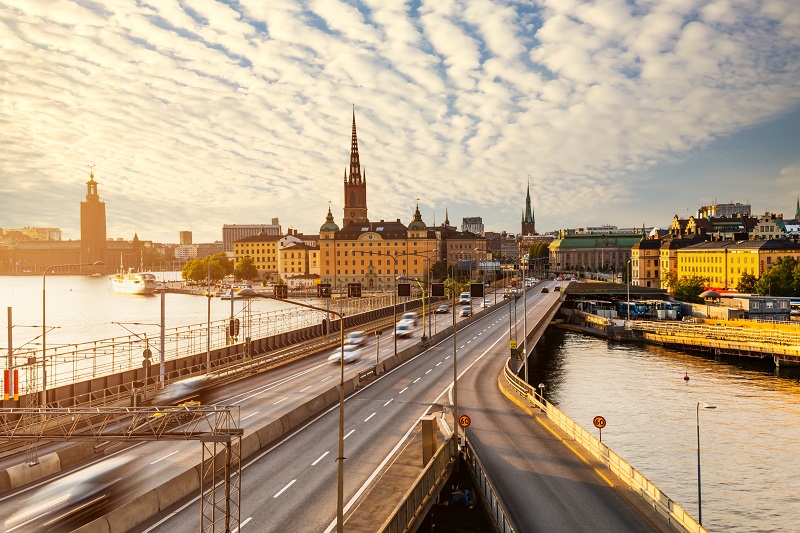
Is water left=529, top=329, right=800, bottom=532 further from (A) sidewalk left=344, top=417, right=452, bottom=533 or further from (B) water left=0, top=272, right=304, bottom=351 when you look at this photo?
(B) water left=0, top=272, right=304, bottom=351

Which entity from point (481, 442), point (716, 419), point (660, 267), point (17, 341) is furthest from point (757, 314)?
point (17, 341)

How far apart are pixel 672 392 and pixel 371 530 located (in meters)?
50.0

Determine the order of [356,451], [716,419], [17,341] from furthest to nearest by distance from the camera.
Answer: [17,341] → [716,419] → [356,451]

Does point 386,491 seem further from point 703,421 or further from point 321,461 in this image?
point 703,421

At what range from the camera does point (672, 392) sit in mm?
63031

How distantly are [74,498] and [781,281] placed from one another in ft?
437

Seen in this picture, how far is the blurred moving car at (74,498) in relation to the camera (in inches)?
853

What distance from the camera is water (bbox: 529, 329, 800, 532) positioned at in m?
35.2

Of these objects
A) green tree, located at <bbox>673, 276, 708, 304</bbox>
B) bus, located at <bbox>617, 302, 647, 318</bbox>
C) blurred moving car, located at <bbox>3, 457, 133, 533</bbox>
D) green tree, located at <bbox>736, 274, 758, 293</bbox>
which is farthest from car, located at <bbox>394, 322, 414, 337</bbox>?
green tree, located at <bbox>736, 274, 758, 293</bbox>

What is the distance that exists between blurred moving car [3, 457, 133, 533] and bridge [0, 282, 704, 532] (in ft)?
2.33

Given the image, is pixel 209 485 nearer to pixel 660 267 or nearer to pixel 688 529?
pixel 688 529

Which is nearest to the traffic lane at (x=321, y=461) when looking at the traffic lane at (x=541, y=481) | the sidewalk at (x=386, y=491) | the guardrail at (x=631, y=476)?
the sidewalk at (x=386, y=491)

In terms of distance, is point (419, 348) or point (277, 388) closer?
point (277, 388)

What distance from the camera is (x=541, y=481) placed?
2678cm
